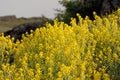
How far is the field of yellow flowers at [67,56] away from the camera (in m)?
7.83

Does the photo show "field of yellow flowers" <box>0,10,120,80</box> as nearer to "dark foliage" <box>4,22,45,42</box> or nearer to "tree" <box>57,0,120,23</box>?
"dark foliage" <box>4,22,45,42</box>

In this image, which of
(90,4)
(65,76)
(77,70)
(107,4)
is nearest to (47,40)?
(77,70)

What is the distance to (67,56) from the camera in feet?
27.9

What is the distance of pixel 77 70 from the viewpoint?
8156mm

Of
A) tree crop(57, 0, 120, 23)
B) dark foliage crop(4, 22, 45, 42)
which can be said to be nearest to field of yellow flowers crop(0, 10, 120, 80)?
dark foliage crop(4, 22, 45, 42)

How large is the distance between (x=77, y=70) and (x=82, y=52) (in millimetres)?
930

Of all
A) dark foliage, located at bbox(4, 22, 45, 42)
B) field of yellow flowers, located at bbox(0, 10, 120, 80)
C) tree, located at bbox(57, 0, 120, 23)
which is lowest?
field of yellow flowers, located at bbox(0, 10, 120, 80)

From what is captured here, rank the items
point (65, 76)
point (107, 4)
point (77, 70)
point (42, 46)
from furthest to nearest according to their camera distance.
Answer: point (107, 4) → point (42, 46) → point (77, 70) → point (65, 76)

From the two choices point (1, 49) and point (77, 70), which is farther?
point (1, 49)

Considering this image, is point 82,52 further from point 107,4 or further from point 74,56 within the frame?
point 107,4

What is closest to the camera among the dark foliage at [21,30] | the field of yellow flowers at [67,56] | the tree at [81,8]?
the field of yellow flowers at [67,56]

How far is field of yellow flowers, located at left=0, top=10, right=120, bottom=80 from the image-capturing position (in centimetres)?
783

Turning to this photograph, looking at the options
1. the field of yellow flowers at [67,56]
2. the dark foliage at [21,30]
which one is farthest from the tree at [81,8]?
the field of yellow flowers at [67,56]

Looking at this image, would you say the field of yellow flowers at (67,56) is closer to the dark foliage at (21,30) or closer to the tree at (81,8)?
the dark foliage at (21,30)
